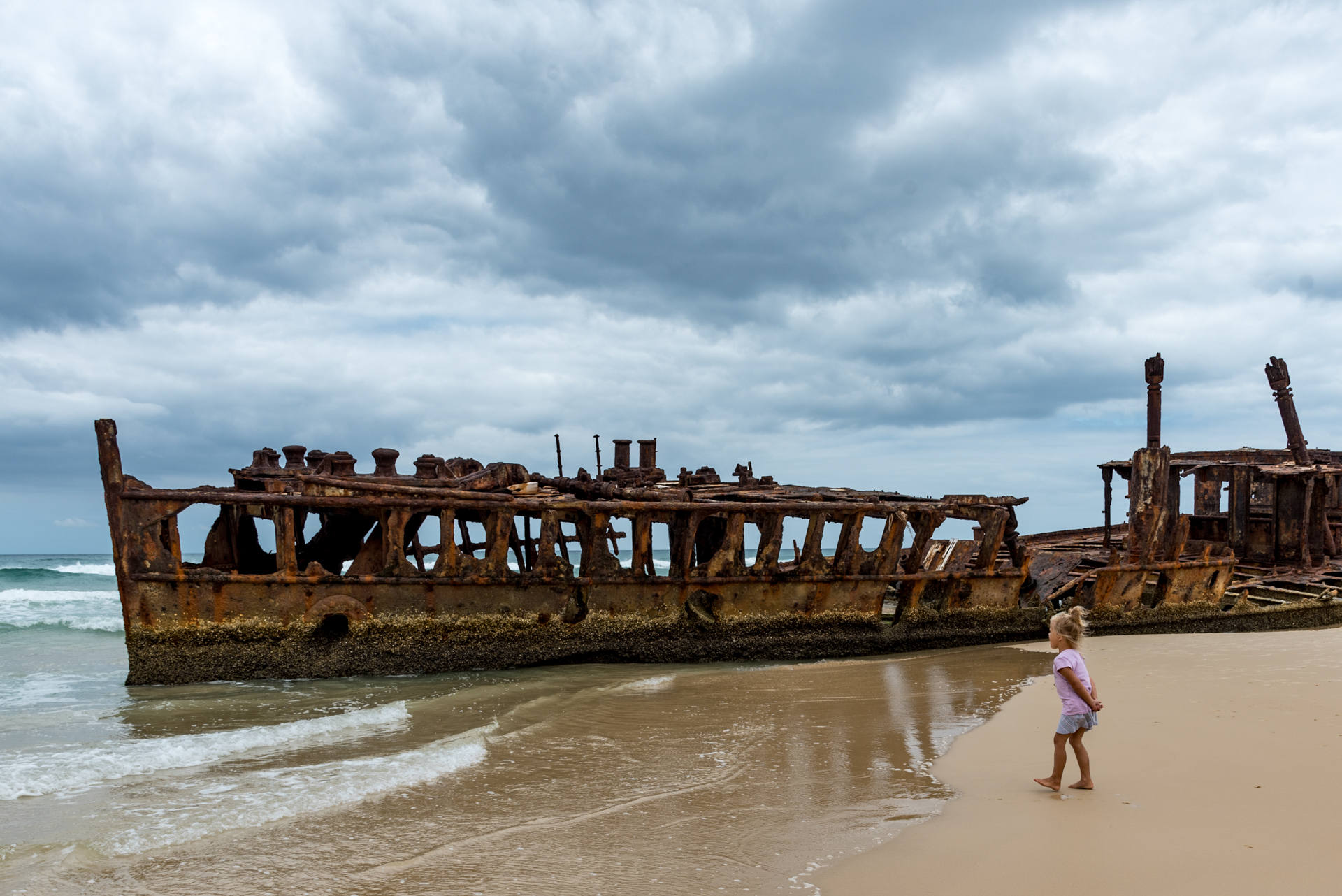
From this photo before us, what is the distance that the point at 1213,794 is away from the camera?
486cm

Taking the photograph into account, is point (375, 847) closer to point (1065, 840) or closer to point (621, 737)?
point (621, 737)

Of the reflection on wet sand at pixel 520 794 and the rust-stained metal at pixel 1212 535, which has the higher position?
the rust-stained metal at pixel 1212 535

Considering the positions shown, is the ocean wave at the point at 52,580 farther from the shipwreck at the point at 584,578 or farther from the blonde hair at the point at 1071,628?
the blonde hair at the point at 1071,628

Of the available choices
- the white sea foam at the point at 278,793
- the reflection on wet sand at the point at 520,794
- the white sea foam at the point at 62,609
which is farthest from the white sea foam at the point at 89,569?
the white sea foam at the point at 278,793

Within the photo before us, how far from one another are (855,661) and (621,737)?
4787 mm

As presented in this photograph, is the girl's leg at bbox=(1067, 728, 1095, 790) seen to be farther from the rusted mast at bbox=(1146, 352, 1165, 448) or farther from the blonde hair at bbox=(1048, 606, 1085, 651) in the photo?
the rusted mast at bbox=(1146, 352, 1165, 448)

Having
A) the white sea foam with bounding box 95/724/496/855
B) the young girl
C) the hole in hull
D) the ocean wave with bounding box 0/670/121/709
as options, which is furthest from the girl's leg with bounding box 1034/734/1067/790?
the ocean wave with bounding box 0/670/121/709

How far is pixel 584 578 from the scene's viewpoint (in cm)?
1020

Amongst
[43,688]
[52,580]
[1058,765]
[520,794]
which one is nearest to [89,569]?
[52,580]

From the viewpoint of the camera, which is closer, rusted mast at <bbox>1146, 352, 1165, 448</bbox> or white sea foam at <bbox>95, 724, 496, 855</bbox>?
white sea foam at <bbox>95, 724, 496, 855</bbox>

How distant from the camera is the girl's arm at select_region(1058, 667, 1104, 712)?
15.3 feet

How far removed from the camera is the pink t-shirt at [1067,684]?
471cm

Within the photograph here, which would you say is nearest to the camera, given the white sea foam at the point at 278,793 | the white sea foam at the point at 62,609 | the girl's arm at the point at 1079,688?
the girl's arm at the point at 1079,688

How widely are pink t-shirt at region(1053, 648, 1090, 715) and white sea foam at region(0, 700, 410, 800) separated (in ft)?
19.2
